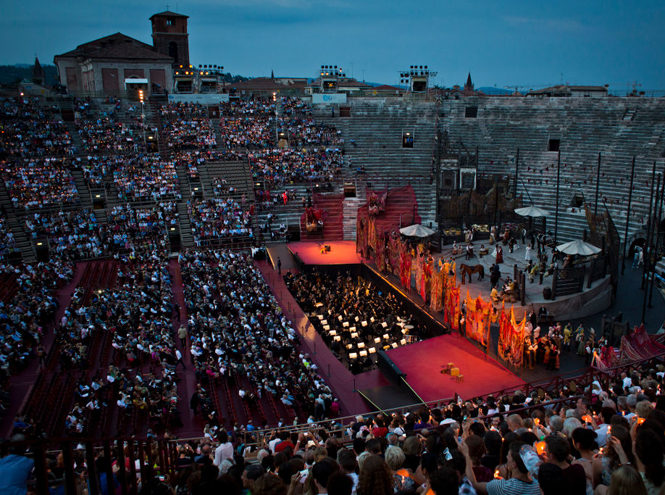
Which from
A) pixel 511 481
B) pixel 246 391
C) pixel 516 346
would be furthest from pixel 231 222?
pixel 511 481

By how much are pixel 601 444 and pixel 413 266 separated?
24.5 m

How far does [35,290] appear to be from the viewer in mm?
29906

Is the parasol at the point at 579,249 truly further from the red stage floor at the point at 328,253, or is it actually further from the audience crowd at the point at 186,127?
the audience crowd at the point at 186,127

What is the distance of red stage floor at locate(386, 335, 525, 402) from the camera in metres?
19.8

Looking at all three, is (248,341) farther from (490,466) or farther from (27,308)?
(490,466)

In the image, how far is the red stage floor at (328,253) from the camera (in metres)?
36.8

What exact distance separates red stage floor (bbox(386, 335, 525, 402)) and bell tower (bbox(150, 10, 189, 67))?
7328 cm

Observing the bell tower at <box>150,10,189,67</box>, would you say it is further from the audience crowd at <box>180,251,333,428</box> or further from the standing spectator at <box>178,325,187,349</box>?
the standing spectator at <box>178,325,187,349</box>

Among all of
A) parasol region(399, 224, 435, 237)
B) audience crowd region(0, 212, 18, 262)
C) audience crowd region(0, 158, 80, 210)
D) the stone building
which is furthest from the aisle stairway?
audience crowd region(0, 212, 18, 262)

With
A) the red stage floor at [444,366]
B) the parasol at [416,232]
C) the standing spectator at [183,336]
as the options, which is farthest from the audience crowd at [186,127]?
the red stage floor at [444,366]

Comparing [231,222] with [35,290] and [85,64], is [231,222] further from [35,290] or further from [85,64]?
[85,64]

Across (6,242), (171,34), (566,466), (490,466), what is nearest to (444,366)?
(490,466)

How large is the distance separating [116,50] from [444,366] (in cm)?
6303

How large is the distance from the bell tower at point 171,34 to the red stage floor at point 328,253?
5408 centimetres
